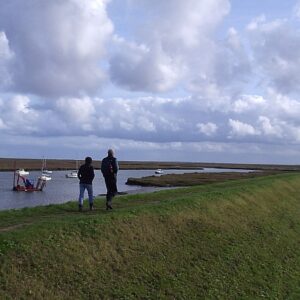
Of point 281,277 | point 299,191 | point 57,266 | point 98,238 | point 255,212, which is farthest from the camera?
point 299,191

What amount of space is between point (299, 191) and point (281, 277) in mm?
19365

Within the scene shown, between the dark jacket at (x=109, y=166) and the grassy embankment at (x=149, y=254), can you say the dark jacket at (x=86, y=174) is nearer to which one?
the dark jacket at (x=109, y=166)

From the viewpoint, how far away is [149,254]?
1292 cm

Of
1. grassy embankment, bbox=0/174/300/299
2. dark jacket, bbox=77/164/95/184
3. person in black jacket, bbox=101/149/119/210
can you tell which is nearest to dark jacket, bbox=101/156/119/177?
person in black jacket, bbox=101/149/119/210

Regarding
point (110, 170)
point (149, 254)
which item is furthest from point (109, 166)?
point (149, 254)

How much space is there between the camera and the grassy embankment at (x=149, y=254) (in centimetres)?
1054

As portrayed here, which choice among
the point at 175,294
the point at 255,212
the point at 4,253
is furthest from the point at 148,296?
the point at 255,212

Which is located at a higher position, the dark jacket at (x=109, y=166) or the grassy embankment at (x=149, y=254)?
the dark jacket at (x=109, y=166)

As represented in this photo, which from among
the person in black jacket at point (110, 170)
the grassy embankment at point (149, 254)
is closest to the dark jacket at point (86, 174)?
the person in black jacket at point (110, 170)

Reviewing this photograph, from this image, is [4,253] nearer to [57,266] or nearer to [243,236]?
[57,266]

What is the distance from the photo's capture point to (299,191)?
1312 inches

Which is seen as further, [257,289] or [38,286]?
[257,289]

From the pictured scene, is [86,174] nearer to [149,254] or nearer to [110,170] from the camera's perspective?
[110,170]

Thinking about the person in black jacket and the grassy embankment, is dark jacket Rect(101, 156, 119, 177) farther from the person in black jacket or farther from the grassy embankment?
the grassy embankment
